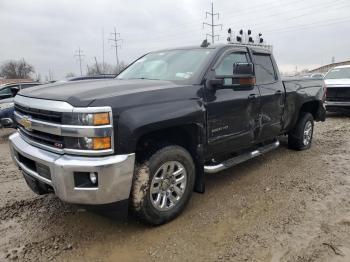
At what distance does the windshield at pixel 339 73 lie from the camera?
41.4 feet

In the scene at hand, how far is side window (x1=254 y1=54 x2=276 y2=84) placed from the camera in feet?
17.6

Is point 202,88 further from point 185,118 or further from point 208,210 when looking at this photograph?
point 208,210

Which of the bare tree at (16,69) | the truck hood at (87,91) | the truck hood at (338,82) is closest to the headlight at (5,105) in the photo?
the truck hood at (87,91)

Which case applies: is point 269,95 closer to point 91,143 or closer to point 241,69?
point 241,69

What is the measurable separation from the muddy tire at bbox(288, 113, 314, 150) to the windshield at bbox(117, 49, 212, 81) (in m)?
3.06

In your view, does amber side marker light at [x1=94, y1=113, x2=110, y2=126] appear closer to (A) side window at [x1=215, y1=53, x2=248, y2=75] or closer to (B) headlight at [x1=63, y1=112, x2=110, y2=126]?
(B) headlight at [x1=63, y1=112, x2=110, y2=126]

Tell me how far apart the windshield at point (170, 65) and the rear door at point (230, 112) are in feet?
0.92

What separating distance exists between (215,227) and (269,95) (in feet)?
7.95

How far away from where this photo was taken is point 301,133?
677 centimetres

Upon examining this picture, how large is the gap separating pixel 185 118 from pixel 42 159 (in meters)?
1.48

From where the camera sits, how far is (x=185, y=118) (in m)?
3.77

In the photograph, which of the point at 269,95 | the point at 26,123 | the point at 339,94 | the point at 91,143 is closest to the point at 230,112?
the point at 269,95

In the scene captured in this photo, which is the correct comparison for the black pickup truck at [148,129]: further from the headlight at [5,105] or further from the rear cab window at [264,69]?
the headlight at [5,105]

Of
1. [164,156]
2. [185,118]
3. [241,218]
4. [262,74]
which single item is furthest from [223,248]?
[262,74]
